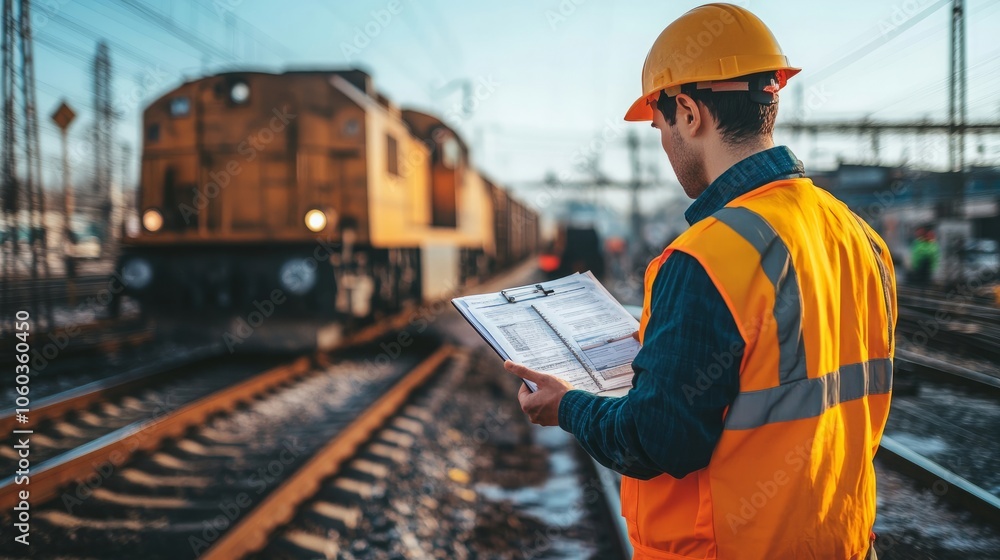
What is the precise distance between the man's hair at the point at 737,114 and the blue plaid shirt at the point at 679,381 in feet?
0.36

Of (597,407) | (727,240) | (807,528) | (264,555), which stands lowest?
(264,555)

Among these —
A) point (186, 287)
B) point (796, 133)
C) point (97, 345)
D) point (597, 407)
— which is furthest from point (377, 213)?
point (796, 133)

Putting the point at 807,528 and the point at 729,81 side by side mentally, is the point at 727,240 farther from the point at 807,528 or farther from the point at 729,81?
the point at 807,528

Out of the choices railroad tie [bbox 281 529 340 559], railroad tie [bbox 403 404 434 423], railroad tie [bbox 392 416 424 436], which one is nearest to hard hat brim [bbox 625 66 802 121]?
railroad tie [bbox 281 529 340 559]

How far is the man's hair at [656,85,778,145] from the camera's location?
4.61 feet

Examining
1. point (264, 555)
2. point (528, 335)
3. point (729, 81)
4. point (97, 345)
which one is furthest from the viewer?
point (97, 345)

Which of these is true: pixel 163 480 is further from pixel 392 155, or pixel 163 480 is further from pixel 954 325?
pixel 954 325

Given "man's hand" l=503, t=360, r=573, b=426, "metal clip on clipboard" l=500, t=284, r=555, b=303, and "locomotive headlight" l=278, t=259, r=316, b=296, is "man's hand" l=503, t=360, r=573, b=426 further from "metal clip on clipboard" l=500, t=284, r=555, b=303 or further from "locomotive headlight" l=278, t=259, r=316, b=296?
"locomotive headlight" l=278, t=259, r=316, b=296

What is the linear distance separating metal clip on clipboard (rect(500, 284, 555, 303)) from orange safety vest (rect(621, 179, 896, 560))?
549mm

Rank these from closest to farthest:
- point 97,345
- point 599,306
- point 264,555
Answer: point 599,306, point 264,555, point 97,345

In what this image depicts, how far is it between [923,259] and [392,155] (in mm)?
9995

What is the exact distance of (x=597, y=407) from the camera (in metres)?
1.43

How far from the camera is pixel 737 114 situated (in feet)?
4.62

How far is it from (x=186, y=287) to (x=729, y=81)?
330 inches
